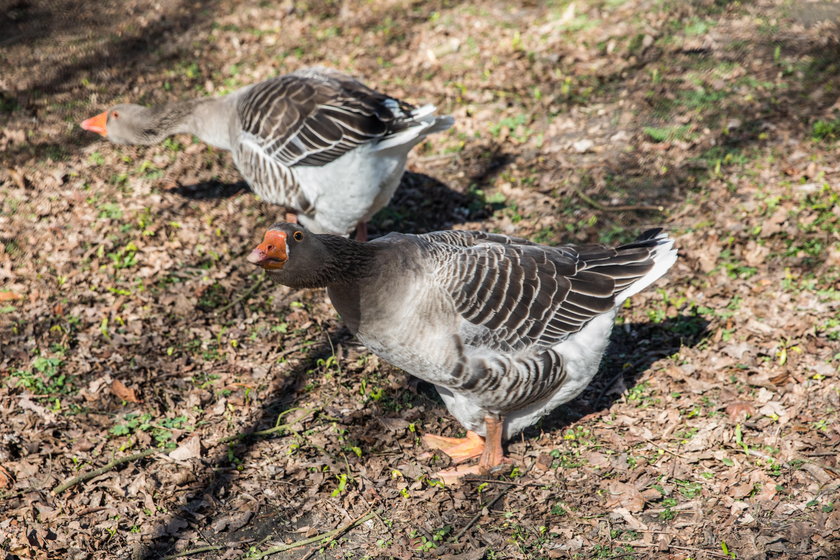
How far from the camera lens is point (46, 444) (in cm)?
509

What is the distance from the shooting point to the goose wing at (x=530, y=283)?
4559 mm

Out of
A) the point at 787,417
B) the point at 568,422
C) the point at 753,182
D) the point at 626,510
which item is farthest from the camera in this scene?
the point at 753,182

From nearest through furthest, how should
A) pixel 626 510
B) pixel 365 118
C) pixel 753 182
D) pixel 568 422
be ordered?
1. pixel 626 510
2. pixel 568 422
3. pixel 365 118
4. pixel 753 182

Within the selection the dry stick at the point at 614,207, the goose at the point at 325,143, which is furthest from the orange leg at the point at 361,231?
the dry stick at the point at 614,207

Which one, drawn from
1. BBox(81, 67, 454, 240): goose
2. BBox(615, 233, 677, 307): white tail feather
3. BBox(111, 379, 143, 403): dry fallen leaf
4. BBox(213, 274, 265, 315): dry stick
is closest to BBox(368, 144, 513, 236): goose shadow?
BBox(81, 67, 454, 240): goose

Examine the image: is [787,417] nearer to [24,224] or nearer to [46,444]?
[46,444]

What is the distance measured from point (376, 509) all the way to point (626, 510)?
5.27ft

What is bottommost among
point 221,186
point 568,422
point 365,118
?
point 568,422

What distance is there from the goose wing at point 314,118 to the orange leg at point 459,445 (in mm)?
2736

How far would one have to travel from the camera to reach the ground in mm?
4590

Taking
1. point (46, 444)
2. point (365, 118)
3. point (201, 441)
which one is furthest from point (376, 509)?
point (365, 118)

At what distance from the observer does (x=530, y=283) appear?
15.4ft

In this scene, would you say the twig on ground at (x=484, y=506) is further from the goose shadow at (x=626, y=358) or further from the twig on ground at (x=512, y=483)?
the goose shadow at (x=626, y=358)

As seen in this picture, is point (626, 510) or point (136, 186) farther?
point (136, 186)
